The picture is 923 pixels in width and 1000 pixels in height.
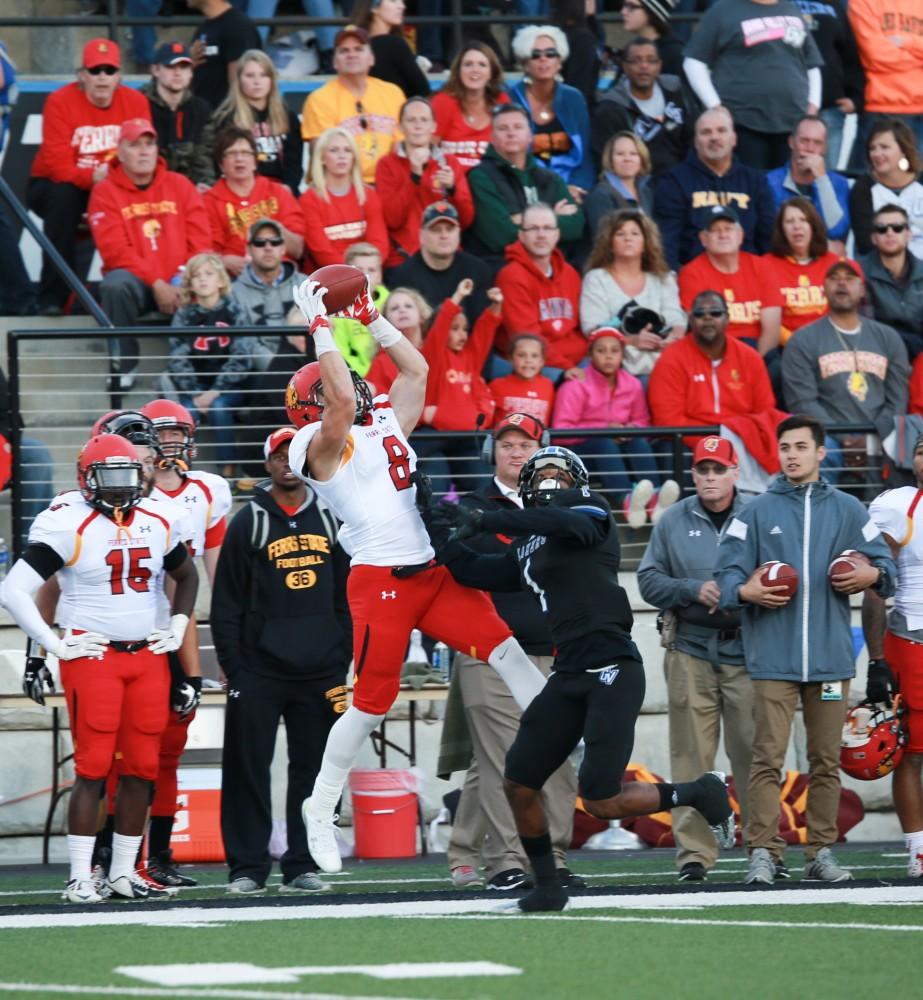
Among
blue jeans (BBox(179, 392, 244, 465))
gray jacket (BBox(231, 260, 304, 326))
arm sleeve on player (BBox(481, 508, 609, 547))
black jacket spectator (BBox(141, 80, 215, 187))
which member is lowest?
arm sleeve on player (BBox(481, 508, 609, 547))

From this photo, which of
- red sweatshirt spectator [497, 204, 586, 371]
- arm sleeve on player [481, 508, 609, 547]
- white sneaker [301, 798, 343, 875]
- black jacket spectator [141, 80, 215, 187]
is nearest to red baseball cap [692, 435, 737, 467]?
arm sleeve on player [481, 508, 609, 547]

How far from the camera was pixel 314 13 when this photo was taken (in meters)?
15.4

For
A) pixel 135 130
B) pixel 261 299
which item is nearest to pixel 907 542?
pixel 261 299

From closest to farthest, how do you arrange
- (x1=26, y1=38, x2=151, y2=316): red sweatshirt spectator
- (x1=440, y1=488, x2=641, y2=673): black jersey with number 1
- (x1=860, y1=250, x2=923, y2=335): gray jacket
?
(x1=440, y1=488, x2=641, y2=673): black jersey with number 1
(x1=26, y1=38, x2=151, y2=316): red sweatshirt spectator
(x1=860, y1=250, x2=923, y2=335): gray jacket

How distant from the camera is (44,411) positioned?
11.9m

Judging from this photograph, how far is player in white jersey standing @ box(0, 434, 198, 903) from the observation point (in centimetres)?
811

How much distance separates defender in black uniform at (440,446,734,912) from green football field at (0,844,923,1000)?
38cm

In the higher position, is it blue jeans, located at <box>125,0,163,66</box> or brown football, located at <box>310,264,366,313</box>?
blue jeans, located at <box>125,0,163,66</box>

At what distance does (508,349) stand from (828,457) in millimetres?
2068

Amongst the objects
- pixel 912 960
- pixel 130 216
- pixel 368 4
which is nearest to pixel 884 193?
pixel 368 4

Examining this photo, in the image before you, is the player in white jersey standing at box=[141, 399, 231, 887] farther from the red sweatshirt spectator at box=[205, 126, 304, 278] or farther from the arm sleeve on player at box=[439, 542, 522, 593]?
the red sweatshirt spectator at box=[205, 126, 304, 278]

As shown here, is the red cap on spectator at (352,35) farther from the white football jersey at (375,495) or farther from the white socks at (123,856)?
the white socks at (123,856)

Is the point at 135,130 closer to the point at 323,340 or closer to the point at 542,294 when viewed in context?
the point at 542,294

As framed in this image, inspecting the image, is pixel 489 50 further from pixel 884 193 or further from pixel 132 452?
pixel 132 452
